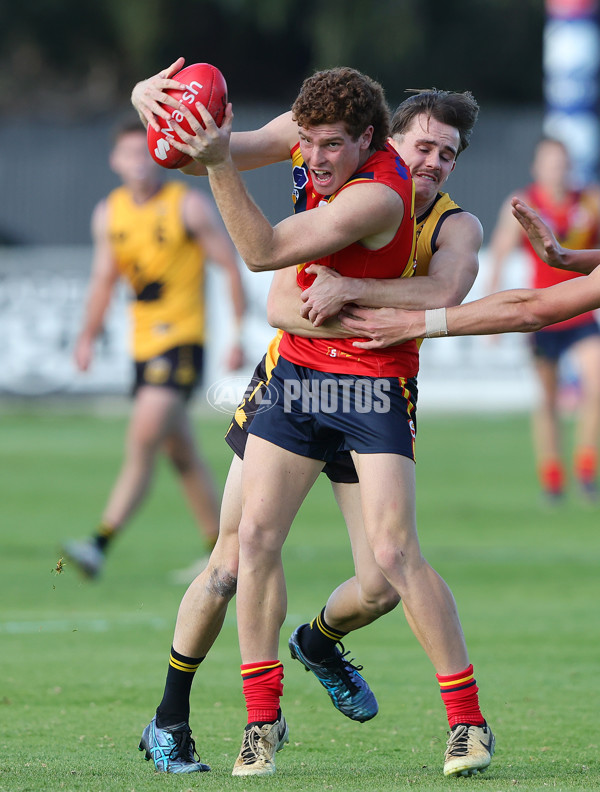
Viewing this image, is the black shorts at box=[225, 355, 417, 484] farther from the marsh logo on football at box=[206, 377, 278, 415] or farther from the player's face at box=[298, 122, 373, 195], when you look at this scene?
the player's face at box=[298, 122, 373, 195]

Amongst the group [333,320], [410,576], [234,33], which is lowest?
[410,576]

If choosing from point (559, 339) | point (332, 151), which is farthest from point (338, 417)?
point (559, 339)

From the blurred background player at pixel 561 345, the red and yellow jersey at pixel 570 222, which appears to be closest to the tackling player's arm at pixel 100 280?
the blurred background player at pixel 561 345

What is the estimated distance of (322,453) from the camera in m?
4.90

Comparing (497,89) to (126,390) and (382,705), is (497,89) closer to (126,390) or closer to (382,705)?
(126,390)

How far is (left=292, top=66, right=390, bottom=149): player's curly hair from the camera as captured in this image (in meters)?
4.54

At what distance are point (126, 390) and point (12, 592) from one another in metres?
12.2

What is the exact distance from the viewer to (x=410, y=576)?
4730 mm

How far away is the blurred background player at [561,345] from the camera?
12.0 meters

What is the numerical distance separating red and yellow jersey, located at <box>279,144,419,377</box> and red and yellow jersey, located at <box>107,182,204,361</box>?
4411mm

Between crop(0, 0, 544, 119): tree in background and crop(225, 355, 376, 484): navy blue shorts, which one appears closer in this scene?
crop(225, 355, 376, 484): navy blue shorts

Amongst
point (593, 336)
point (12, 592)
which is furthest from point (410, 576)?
point (593, 336)

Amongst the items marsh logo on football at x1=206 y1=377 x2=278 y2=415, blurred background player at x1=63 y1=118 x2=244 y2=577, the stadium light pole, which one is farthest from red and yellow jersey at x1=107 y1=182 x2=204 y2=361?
the stadium light pole

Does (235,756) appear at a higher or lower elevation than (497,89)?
lower
